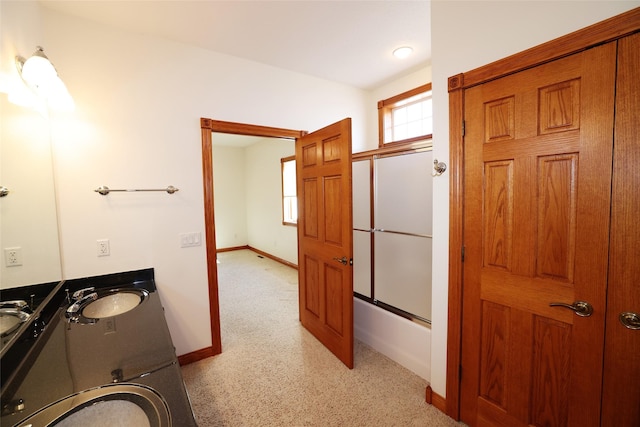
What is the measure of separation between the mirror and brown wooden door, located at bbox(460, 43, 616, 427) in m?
2.22

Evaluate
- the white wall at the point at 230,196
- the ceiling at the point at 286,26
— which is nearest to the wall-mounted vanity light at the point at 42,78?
the ceiling at the point at 286,26

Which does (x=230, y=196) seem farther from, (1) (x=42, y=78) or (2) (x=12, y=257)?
(2) (x=12, y=257)

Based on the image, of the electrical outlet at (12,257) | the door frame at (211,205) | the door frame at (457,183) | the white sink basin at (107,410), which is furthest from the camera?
the door frame at (211,205)

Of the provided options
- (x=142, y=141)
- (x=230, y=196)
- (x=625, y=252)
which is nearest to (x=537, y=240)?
(x=625, y=252)

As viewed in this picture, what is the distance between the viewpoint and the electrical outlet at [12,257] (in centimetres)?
116

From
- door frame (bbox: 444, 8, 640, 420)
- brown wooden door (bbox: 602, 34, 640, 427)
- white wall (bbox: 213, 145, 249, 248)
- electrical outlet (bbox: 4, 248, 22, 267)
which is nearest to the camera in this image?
brown wooden door (bbox: 602, 34, 640, 427)

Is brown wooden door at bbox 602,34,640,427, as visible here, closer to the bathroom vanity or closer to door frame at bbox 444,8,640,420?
door frame at bbox 444,8,640,420

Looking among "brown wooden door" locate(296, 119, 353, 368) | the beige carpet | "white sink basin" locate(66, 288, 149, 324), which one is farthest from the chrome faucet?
"brown wooden door" locate(296, 119, 353, 368)

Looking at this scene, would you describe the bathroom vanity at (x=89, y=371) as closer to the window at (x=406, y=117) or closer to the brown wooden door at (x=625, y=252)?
the brown wooden door at (x=625, y=252)

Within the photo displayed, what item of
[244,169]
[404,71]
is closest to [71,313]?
[404,71]

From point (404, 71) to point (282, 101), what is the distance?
1.32m

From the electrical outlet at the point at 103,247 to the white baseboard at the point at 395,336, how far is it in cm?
223

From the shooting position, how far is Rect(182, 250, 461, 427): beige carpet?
1789mm

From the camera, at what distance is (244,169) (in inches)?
287
